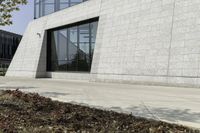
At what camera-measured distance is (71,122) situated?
8.43 metres

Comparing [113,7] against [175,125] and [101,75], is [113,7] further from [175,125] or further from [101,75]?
[175,125]

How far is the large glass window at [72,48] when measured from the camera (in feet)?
101

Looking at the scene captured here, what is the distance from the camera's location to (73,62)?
32.9m

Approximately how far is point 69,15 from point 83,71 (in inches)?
209

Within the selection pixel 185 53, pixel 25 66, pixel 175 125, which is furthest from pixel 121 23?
pixel 175 125

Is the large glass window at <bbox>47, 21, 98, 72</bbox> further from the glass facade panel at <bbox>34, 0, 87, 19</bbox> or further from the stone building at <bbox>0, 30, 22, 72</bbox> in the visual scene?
the stone building at <bbox>0, 30, 22, 72</bbox>

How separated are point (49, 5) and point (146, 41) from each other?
16.8 m

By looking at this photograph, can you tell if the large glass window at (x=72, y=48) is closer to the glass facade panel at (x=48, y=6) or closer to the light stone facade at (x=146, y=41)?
the light stone facade at (x=146, y=41)

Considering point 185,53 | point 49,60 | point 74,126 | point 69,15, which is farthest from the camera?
point 49,60

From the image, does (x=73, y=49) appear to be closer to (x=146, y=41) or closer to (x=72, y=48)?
(x=72, y=48)

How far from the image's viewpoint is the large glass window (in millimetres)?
30781

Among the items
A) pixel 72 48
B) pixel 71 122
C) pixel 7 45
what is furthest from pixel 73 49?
pixel 7 45

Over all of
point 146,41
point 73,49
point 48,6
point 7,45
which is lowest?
point 73,49

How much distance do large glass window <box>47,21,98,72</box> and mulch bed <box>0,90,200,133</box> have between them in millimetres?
19935
